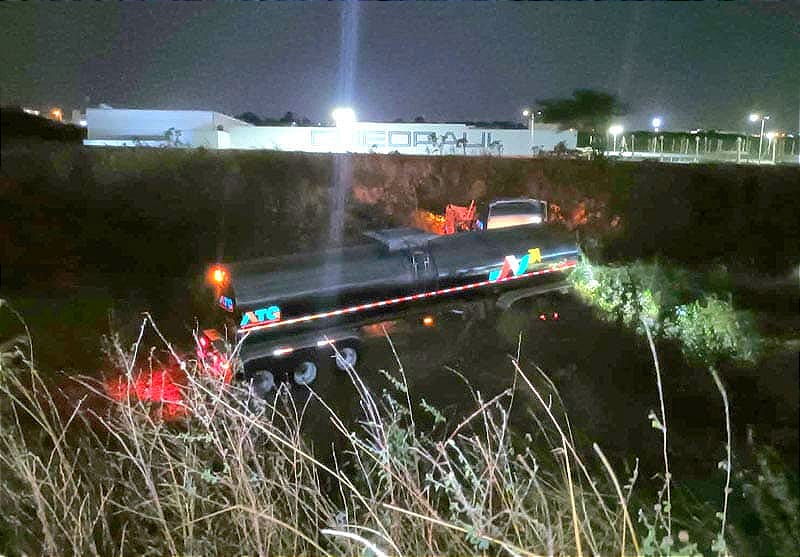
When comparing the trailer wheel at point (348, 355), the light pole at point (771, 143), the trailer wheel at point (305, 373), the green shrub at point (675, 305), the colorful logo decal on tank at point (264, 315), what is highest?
the light pole at point (771, 143)

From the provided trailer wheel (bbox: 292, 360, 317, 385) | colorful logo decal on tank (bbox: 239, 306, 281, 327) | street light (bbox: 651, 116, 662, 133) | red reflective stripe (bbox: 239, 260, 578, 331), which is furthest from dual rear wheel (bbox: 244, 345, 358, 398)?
street light (bbox: 651, 116, 662, 133)

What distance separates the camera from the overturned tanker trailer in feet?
12.1

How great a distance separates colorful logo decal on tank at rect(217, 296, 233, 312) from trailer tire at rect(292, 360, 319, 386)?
629 mm

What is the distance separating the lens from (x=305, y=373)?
3410 millimetres

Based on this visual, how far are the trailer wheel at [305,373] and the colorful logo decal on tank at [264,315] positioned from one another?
455 millimetres

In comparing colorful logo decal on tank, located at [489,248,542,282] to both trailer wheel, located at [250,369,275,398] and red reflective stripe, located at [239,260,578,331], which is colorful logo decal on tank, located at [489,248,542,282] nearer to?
red reflective stripe, located at [239,260,578,331]

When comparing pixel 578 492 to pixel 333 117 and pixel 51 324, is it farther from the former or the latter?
pixel 51 324

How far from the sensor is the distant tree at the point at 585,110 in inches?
119

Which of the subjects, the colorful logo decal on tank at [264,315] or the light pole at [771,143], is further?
the colorful logo decal on tank at [264,315]

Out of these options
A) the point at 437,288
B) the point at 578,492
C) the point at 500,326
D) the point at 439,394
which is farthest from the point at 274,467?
the point at 437,288

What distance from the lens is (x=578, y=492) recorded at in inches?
75.7

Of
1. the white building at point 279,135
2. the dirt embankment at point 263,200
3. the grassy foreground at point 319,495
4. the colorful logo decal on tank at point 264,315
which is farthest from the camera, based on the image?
the colorful logo decal on tank at point 264,315

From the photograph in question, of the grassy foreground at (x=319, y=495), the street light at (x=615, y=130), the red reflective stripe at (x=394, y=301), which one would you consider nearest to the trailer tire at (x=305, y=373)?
the red reflective stripe at (x=394, y=301)

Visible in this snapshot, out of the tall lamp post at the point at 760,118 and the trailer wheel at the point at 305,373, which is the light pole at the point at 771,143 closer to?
the tall lamp post at the point at 760,118
